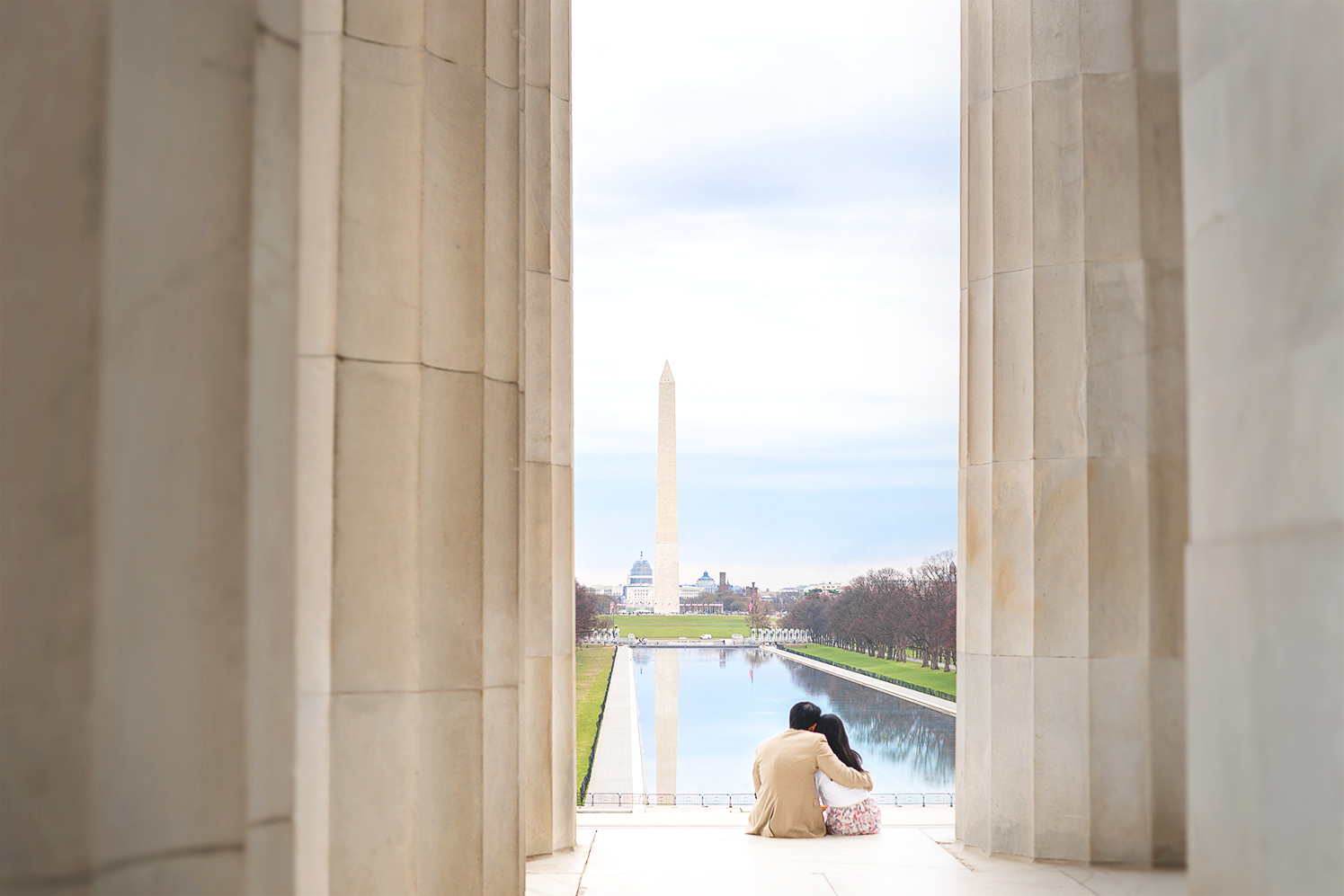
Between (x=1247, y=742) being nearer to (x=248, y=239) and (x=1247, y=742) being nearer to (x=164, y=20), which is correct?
(x=248, y=239)

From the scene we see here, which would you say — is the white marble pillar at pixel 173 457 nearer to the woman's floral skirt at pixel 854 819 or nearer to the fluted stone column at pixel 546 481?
the fluted stone column at pixel 546 481

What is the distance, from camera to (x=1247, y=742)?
11.8 feet

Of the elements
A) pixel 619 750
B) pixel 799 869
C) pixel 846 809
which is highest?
pixel 846 809

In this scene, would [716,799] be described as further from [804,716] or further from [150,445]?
[150,445]

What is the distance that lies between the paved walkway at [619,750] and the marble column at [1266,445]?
28.1 m

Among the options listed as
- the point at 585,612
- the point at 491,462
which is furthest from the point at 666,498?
the point at 491,462

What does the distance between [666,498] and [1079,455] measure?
95431 millimetres

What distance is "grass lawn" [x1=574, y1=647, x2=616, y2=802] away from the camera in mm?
42688

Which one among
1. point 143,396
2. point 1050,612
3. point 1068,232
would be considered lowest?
point 1050,612

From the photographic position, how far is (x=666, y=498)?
11231 cm

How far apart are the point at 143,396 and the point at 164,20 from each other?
4.19ft

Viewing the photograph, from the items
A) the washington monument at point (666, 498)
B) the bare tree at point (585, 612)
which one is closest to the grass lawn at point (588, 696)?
the bare tree at point (585, 612)

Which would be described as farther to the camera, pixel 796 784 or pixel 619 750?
pixel 619 750

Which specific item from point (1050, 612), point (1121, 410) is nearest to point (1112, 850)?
point (1050, 612)
